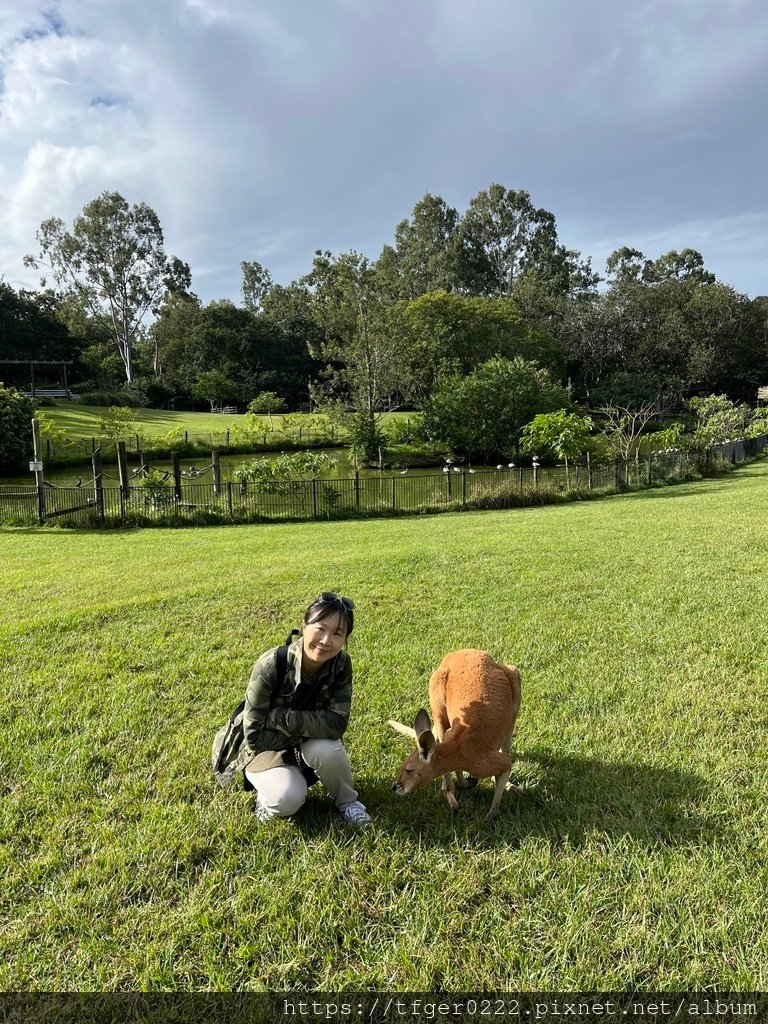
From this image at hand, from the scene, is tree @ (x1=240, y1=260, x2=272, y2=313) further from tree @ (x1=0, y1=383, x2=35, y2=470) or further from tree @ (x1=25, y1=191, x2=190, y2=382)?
tree @ (x1=0, y1=383, x2=35, y2=470)

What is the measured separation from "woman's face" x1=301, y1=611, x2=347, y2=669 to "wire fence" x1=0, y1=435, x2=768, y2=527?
41.4 ft

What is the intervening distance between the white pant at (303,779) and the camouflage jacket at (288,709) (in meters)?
0.04

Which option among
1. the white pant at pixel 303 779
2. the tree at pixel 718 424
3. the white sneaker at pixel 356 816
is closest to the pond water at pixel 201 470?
the tree at pixel 718 424

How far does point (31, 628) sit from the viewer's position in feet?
17.7

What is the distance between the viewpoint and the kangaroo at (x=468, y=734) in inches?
99.1

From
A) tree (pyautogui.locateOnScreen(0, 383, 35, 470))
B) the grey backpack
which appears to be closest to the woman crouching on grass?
the grey backpack

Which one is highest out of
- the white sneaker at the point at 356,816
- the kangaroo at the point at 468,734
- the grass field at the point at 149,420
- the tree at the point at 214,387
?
the tree at the point at 214,387

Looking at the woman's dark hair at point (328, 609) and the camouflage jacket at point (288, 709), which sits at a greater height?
the woman's dark hair at point (328, 609)

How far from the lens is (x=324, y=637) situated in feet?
8.30

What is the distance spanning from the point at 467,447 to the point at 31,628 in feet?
87.7

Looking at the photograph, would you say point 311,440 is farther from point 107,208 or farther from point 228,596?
point 107,208

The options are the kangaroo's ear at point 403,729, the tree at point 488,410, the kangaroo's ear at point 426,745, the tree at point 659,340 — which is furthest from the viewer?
the tree at point 659,340

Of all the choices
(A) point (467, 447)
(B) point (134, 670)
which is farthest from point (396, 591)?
(A) point (467, 447)

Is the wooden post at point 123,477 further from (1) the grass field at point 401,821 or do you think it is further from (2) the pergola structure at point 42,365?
(2) the pergola structure at point 42,365
